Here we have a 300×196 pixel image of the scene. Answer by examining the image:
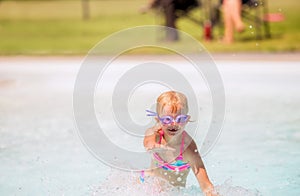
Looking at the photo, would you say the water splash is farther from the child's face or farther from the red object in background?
the red object in background

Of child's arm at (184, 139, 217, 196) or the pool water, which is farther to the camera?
A: the pool water

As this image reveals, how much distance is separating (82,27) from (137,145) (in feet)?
34.3

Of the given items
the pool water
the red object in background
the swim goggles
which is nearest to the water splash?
the pool water

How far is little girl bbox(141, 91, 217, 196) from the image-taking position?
3.19m

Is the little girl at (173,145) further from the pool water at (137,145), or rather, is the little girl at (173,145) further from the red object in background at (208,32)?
the red object in background at (208,32)

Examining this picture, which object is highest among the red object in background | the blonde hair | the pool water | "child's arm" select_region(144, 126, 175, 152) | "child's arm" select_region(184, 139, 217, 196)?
the blonde hair

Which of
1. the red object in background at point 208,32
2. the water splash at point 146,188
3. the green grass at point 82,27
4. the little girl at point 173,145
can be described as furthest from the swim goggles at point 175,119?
the red object in background at point 208,32

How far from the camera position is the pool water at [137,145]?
13.8 feet

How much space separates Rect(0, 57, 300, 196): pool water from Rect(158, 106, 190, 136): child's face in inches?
16.5

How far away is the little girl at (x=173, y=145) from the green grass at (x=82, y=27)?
669 cm

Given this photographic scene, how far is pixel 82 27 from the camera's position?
15625mm

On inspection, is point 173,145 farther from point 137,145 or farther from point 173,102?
point 137,145

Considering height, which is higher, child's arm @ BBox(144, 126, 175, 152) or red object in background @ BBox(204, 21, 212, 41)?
child's arm @ BBox(144, 126, 175, 152)

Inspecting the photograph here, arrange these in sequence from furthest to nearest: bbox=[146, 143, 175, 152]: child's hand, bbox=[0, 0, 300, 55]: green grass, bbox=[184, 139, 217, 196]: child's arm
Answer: bbox=[0, 0, 300, 55]: green grass < bbox=[184, 139, 217, 196]: child's arm < bbox=[146, 143, 175, 152]: child's hand
